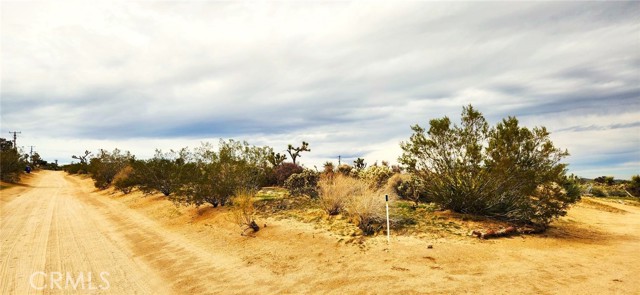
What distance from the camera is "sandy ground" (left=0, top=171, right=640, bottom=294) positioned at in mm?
7320

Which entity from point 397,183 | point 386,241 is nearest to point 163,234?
point 386,241

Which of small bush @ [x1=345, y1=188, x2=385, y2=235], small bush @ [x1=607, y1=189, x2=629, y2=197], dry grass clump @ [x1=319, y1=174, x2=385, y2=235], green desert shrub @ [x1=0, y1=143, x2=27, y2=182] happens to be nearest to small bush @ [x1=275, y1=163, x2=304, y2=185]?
dry grass clump @ [x1=319, y1=174, x2=385, y2=235]

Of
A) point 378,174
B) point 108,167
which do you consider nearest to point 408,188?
point 378,174

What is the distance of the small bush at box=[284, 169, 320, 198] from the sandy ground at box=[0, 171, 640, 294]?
5860 millimetres

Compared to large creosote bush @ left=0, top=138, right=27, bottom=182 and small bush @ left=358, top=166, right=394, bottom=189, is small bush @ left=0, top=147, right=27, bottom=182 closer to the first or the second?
large creosote bush @ left=0, top=138, right=27, bottom=182

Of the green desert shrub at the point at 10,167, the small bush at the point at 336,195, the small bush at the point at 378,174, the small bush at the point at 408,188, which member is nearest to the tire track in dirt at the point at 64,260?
the small bush at the point at 336,195

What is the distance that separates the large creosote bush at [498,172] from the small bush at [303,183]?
7.92m

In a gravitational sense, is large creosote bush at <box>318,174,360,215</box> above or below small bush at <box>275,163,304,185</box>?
below

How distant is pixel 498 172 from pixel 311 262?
7.20m

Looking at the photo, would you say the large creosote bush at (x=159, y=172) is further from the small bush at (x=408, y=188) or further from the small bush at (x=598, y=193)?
the small bush at (x=598, y=193)

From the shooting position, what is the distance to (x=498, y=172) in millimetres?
12055

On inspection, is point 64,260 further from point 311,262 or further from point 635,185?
point 635,185

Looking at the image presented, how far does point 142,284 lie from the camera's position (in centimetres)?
843

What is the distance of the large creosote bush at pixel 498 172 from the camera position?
11945 mm
